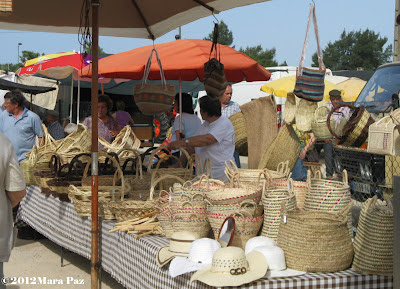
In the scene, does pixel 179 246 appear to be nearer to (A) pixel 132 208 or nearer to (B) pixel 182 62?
(A) pixel 132 208

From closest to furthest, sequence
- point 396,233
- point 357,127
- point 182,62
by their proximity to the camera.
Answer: point 396,233
point 357,127
point 182,62

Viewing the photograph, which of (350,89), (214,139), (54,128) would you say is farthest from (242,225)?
(350,89)

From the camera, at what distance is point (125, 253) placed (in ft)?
12.6

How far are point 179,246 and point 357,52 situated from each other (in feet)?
237

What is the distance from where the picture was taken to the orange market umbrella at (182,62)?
652cm

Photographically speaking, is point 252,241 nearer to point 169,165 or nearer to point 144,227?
point 144,227

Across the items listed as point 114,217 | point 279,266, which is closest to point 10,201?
point 114,217

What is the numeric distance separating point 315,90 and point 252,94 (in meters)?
13.8

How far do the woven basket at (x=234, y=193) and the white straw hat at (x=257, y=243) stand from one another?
0.29 meters

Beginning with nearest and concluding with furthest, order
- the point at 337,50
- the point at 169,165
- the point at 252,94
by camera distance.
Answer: the point at 169,165, the point at 252,94, the point at 337,50

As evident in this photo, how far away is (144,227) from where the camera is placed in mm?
3732

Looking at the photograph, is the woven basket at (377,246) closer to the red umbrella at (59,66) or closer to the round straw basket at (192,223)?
the round straw basket at (192,223)

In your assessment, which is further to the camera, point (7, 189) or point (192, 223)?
point (192, 223)

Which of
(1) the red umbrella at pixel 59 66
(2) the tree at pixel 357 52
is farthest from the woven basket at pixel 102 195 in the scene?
(2) the tree at pixel 357 52
